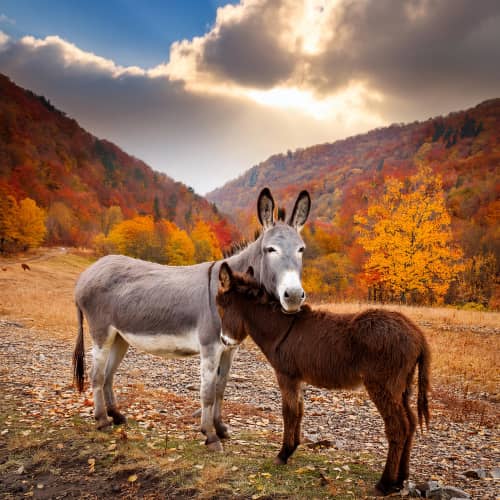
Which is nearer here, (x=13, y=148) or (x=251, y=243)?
(x=251, y=243)

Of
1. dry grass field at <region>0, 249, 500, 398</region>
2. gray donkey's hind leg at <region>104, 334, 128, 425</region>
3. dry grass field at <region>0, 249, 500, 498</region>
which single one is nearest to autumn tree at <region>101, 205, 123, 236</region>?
dry grass field at <region>0, 249, 500, 398</region>

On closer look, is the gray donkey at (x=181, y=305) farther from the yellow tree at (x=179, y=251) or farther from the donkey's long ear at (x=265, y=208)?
the yellow tree at (x=179, y=251)

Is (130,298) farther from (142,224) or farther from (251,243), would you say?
(142,224)

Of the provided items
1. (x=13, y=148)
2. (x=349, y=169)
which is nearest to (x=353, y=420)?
(x=13, y=148)

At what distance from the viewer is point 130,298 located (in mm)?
5219

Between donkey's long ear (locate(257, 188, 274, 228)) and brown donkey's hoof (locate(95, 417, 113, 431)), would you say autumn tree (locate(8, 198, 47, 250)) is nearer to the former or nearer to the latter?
brown donkey's hoof (locate(95, 417, 113, 431))

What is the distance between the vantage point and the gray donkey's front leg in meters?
4.55

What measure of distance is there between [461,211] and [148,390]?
172ft

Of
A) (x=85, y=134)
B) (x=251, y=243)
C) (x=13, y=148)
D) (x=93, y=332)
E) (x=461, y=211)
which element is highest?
(x=85, y=134)

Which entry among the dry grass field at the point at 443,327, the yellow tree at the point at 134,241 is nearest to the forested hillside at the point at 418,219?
the dry grass field at the point at 443,327

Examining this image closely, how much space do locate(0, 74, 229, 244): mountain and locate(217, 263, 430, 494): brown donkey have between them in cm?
7381

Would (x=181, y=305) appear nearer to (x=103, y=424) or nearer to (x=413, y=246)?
(x=103, y=424)

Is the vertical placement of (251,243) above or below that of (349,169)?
below

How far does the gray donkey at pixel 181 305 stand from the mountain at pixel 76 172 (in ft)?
236
